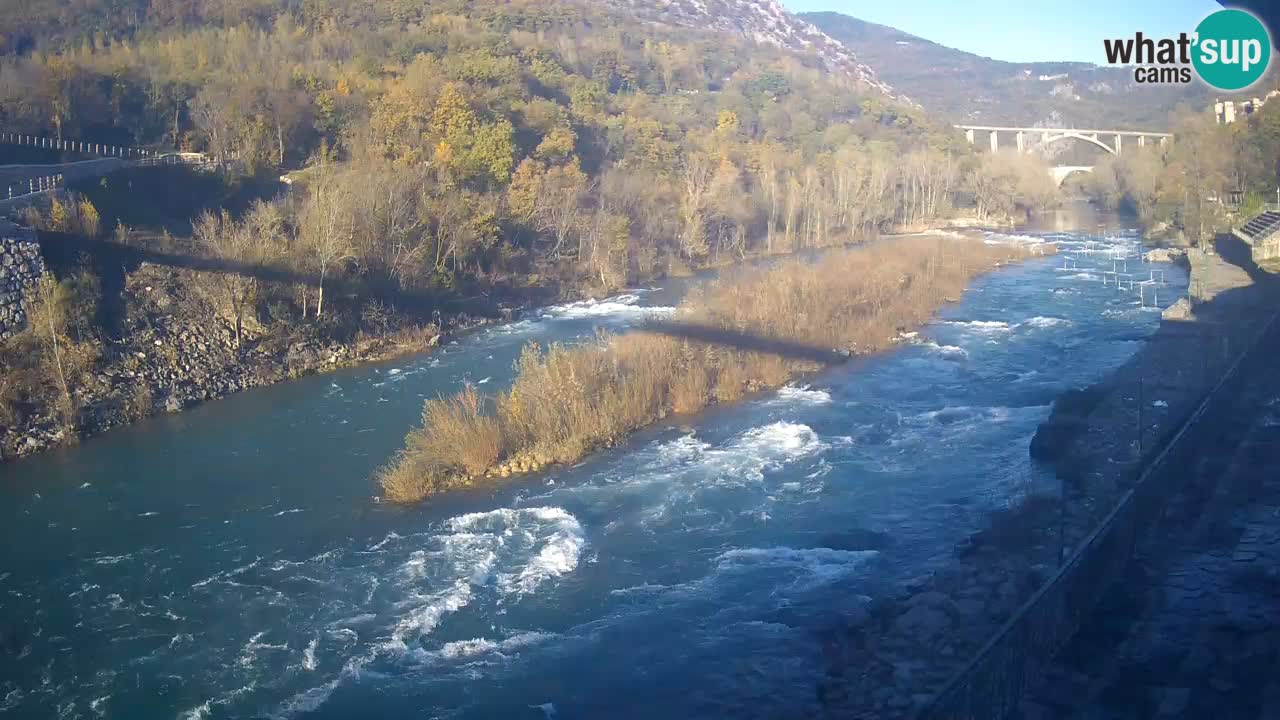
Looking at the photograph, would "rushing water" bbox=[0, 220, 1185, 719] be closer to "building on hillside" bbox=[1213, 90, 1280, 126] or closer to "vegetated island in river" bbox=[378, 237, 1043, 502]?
"vegetated island in river" bbox=[378, 237, 1043, 502]

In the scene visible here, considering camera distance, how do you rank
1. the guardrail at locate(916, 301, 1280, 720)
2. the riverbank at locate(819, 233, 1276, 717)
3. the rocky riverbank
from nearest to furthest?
the guardrail at locate(916, 301, 1280, 720) < the riverbank at locate(819, 233, 1276, 717) < the rocky riverbank

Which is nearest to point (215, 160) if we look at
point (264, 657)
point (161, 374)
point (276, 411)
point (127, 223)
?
point (127, 223)

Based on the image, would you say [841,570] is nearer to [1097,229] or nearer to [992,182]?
[1097,229]

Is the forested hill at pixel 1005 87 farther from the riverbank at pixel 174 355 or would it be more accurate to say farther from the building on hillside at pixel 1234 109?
the riverbank at pixel 174 355

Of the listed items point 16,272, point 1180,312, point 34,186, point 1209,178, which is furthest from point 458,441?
point 1209,178

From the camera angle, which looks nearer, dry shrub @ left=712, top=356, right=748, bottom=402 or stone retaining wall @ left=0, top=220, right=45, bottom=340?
dry shrub @ left=712, top=356, right=748, bottom=402

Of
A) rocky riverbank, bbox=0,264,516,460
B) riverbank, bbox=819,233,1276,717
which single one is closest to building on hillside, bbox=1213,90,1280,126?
riverbank, bbox=819,233,1276,717

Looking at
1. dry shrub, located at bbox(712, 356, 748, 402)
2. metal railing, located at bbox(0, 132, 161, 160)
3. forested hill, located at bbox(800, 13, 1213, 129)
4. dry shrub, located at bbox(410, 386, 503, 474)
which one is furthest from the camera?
forested hill, located at bbox(800, 13, 1213, 129)

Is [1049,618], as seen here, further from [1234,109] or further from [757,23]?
[757,23]
